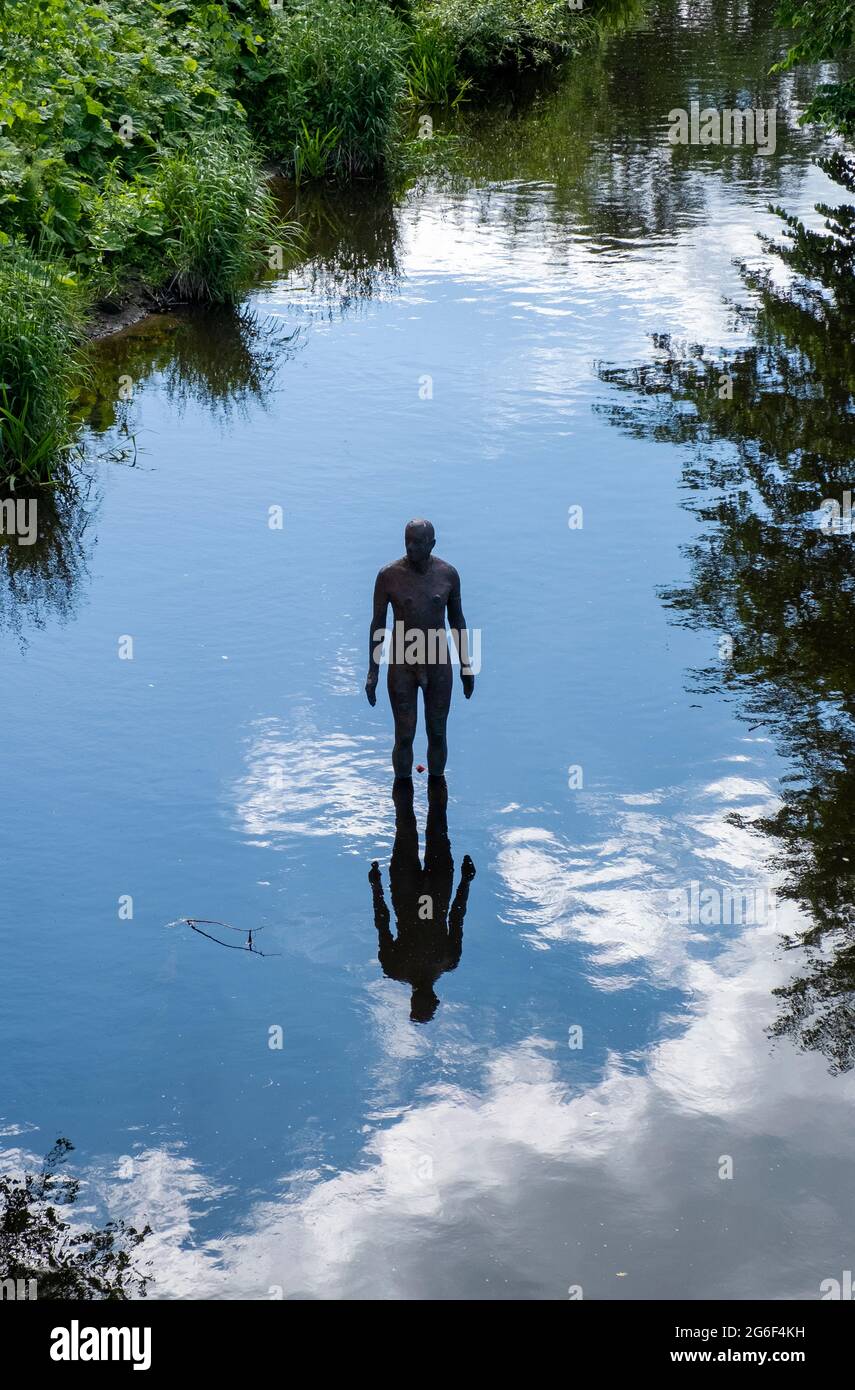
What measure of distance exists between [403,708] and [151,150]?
48.1 ft

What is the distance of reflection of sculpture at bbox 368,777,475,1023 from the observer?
28.1 feet

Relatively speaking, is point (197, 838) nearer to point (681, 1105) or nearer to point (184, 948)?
point (184, 948)

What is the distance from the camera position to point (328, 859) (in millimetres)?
9453

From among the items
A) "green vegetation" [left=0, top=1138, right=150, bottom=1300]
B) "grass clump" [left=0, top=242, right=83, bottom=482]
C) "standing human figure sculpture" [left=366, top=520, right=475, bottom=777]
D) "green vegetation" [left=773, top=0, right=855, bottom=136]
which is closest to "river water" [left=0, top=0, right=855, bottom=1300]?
"green vegetation" [left=0, top=1138, right=150, bottom=1300]

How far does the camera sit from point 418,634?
9438mm

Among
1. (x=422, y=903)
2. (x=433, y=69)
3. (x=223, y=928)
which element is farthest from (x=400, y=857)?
(x=433, y=69)

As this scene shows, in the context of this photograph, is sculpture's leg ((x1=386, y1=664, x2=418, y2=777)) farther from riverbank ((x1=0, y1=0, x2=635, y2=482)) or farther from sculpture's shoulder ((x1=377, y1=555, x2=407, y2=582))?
riverbank ((x1=0, y1=0, x2=635, y2=482))

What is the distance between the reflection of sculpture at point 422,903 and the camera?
8562 mm

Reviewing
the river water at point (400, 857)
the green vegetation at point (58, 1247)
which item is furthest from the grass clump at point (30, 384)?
the green vegetation at point (58, 1247)

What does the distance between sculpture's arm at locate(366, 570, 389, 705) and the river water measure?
855 millimetres

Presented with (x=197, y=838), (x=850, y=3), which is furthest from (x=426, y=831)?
(x=850, y=3)

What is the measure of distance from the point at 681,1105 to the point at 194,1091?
8.04ft

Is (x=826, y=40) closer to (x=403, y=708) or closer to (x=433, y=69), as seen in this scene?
(x=403, y=708)
